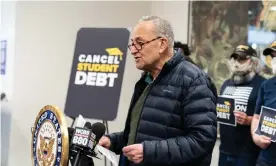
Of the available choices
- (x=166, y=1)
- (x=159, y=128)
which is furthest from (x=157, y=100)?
(x=166, y=1)

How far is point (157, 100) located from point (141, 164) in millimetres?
285

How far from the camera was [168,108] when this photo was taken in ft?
5.17

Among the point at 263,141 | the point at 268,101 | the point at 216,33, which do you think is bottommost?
the point at 263,141

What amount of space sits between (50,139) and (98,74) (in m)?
1.14

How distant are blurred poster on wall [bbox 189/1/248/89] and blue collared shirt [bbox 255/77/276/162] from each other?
1.12 m

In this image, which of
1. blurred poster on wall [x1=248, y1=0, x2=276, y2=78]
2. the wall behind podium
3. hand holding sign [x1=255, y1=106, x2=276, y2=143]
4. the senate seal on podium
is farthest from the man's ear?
the wall behind podium

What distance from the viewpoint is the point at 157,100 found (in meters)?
1.61

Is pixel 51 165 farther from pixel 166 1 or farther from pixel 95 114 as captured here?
pixel 166 1

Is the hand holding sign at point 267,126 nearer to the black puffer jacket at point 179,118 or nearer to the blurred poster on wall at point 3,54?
the black puffer jacket at point 179,118

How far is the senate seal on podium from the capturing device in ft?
5.53

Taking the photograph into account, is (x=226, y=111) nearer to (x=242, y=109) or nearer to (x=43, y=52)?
(x=242, y=109)

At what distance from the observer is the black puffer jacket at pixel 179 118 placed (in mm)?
1496

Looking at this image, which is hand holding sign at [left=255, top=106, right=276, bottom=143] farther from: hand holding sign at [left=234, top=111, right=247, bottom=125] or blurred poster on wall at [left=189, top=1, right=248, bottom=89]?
blurred poster on wall at [left=189, top=1, right=248, bottom=89]

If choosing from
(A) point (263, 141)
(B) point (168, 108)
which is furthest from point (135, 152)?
(A) point (263, 141)
